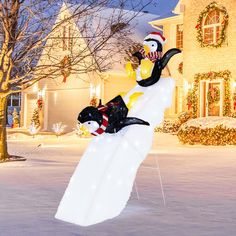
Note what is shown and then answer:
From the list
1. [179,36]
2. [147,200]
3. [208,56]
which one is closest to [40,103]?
[179,36]

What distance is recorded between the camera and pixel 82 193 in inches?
235

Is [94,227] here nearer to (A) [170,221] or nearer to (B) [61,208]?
(B) [61,208]

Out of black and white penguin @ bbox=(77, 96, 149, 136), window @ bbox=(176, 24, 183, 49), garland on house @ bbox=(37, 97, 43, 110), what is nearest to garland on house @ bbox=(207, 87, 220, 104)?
window @ bbox=(176, 24, 183, 49)

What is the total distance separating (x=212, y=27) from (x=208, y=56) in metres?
1.29

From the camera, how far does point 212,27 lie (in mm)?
23422

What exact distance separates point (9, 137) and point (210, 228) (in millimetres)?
21317

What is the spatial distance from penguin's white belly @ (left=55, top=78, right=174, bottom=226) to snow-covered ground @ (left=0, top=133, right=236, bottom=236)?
0.55 ft

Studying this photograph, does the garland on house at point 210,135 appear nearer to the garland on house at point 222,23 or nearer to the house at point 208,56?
the house at point 208,56

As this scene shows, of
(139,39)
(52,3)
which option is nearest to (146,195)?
(52,3)

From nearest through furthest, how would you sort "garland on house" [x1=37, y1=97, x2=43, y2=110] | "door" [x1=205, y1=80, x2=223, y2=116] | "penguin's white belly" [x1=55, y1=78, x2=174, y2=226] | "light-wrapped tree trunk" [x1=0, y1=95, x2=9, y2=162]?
"penguin's white belly" [x1=55, y1=78, x2=174, y2=226] → "light-wrapped tree trunk" [x1=0, y1=95, x2=9, y2=162] → "door" [x1=205, y1=80, x2=223, y2=116] → "garland on house" [x1=37, y1=97, x2=43, y2=110]

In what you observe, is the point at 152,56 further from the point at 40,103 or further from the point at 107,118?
the point at 40,103

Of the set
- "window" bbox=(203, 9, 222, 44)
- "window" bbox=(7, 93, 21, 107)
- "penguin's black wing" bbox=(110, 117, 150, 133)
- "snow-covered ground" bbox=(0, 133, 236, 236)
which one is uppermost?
"window" bbox=(203, 9, 222, 44)

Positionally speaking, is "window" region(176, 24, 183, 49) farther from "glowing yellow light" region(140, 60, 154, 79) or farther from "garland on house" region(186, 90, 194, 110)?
"glowing yellow light" region(140, 60, 154, 79)

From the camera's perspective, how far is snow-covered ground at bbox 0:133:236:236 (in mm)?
5555
